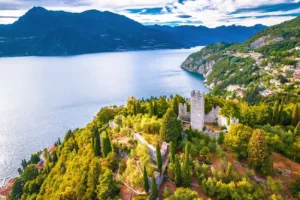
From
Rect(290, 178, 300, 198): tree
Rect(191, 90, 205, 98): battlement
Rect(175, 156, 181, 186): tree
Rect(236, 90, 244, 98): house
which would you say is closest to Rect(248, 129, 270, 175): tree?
Rect(290, 178, 300, 198): tree

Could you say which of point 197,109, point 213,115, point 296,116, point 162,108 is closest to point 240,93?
point 296,116

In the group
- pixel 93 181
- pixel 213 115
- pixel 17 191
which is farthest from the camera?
pixel 17 191

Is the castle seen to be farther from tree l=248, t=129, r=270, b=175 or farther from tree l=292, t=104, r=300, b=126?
tree l=292, t=104, r=300, b=126

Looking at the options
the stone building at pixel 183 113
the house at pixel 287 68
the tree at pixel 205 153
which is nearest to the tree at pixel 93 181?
the tree at pixel 205 153

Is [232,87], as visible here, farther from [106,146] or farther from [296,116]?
[106,146]

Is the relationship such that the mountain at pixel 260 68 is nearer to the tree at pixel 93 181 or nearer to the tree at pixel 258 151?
the tree at pixel 258 151

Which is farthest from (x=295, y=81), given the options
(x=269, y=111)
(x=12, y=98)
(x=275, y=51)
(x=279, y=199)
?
(x=12, y=98)
